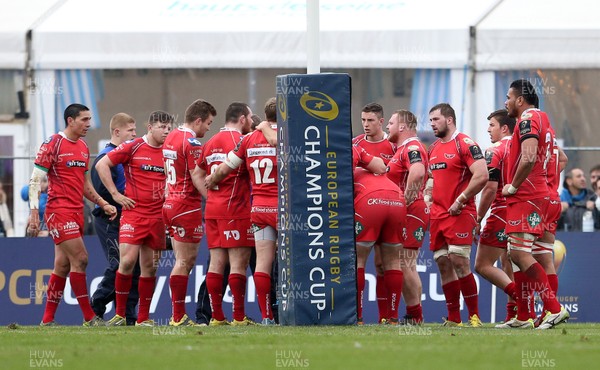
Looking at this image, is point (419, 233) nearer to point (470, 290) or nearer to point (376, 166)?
point (470, 290)

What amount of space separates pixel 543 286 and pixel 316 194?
2205 millimetres

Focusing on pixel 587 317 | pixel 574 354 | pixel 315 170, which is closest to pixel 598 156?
pixel 587 317

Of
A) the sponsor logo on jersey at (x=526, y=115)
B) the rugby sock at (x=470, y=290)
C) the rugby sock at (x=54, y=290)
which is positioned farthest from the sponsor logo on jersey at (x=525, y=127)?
Result: the rugby sock at (x=54, y=290)

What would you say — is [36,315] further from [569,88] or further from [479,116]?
[569,88]

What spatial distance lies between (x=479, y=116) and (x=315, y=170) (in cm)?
635

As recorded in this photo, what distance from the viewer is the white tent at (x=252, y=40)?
57.5 feet

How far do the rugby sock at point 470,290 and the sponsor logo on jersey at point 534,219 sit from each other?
1.45m

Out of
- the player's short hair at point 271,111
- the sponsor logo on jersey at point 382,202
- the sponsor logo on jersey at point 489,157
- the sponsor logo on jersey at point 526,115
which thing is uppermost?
the player's short hair at point 271,111

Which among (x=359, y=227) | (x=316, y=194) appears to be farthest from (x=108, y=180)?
(x=316, y=194)

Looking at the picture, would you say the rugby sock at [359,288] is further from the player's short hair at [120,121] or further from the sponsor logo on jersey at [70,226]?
the player's short hair at [120,121]

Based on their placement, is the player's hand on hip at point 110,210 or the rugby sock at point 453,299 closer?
the rugby sock at point 453,299

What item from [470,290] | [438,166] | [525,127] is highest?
[525,127]

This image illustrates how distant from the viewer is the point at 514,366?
8.34 m

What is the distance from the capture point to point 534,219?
11.6m
